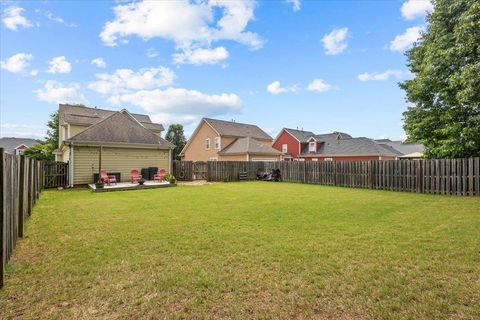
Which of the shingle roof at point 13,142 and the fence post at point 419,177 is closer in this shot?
the fence post at point 419,177

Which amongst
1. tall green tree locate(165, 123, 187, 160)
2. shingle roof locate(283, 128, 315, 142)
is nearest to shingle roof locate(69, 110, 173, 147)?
shingle roof locate(283, 128, 315, 142)

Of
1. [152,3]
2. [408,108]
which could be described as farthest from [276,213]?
[408,108]

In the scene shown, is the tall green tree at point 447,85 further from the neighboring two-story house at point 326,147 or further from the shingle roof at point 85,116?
the shingle roof at point 85,116

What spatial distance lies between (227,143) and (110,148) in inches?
621

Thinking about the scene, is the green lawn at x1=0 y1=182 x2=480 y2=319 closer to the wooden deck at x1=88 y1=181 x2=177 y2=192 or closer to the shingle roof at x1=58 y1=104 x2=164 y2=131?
the wooden deck at x1=88 y1=181 x2=177 y2=192

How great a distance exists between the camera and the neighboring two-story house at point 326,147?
3262 cm

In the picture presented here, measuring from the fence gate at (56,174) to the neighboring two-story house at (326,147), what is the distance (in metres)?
24.3

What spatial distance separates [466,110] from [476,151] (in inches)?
83.2

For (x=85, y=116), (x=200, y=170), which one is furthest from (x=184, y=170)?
(x=85, y=116)

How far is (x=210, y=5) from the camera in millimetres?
12953

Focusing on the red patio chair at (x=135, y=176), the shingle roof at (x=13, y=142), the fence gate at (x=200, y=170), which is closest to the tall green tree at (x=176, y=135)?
the shingle roof at (x=13, y=142)

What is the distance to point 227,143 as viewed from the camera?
103 ft

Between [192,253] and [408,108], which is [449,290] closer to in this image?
[192,253]

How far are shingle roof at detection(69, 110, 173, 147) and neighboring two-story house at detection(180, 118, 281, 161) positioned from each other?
1024 cm
